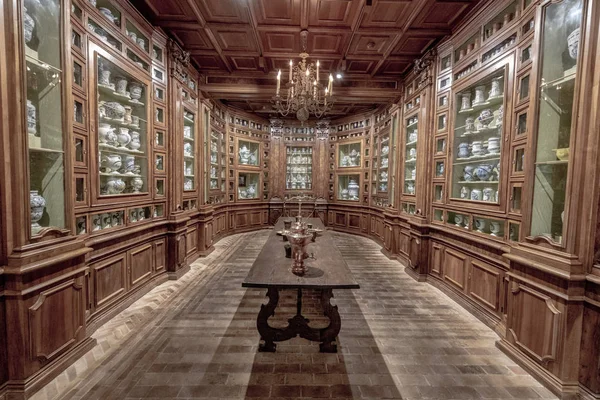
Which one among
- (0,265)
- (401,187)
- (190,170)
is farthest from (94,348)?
(401,187)

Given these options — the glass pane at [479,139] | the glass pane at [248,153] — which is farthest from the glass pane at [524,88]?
the glass pane at [248,153]

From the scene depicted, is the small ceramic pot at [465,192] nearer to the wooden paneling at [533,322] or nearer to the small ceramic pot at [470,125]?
the small ceramic pot at [470,125]

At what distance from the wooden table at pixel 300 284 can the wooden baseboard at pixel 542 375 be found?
1601 mm

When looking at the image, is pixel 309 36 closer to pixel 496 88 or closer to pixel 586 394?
pixel 496 88

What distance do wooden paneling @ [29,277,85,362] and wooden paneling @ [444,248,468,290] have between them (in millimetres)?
4347

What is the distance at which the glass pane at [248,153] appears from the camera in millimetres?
8562

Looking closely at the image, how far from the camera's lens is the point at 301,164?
9.39m

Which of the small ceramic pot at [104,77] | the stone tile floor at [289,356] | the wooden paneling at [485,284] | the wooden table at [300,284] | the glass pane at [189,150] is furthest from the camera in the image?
the glass pane at [189,150]

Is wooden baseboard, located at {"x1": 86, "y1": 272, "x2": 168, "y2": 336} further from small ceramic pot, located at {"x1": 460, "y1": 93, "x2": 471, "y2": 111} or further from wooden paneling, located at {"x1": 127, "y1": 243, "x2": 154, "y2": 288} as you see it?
small ceramic pot, located at {"x1": 460, "y1": 93, "x2": 471, "y2": 111}

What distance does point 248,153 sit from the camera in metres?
8.75

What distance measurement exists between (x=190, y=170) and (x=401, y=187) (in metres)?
4.29

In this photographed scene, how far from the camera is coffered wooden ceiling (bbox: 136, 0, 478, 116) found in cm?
364

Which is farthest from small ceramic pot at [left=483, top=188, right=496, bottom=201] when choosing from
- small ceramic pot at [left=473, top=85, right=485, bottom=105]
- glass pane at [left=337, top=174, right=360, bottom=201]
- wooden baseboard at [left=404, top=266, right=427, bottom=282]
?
glass pane at [left=337, top=174, right=360, bottom=201]

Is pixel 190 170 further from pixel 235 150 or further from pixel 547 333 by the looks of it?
pixel 547 333
